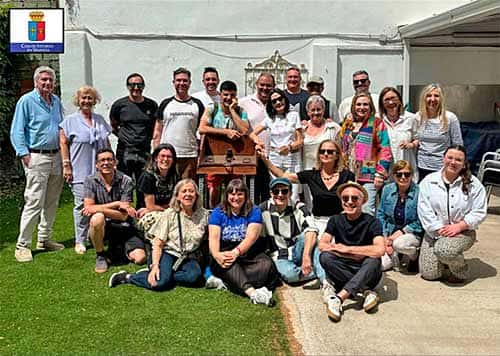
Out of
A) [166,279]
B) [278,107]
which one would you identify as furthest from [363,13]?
[166,279]

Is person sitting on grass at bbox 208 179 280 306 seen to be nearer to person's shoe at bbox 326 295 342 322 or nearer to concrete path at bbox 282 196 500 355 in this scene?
concrete path at bbox 282 196 500 355

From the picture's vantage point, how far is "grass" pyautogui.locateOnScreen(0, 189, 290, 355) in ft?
12.0

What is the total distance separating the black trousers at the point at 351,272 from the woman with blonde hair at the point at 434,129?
5.50 feet

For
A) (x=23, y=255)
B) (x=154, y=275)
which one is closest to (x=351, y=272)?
(x=154, y=275)

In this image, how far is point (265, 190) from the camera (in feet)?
18.7

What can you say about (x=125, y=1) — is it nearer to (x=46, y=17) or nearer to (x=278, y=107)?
(x=46, y=17)

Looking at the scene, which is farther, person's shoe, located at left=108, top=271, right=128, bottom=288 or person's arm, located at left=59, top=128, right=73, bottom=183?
person's arm, located at left=59, top=128, right=73, bottom=183

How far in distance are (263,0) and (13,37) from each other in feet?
12.8

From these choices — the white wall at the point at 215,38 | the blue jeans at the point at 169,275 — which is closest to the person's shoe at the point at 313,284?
the blue jeans at the point at 169,275

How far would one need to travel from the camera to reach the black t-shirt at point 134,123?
5844 mm

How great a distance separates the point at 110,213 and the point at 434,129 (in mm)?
2932

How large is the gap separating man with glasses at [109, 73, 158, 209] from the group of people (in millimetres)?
13

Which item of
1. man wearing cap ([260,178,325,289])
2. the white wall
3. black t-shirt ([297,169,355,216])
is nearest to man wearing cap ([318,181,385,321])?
man wearing cap ([260,178,325,289])

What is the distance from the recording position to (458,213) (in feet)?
15.5
